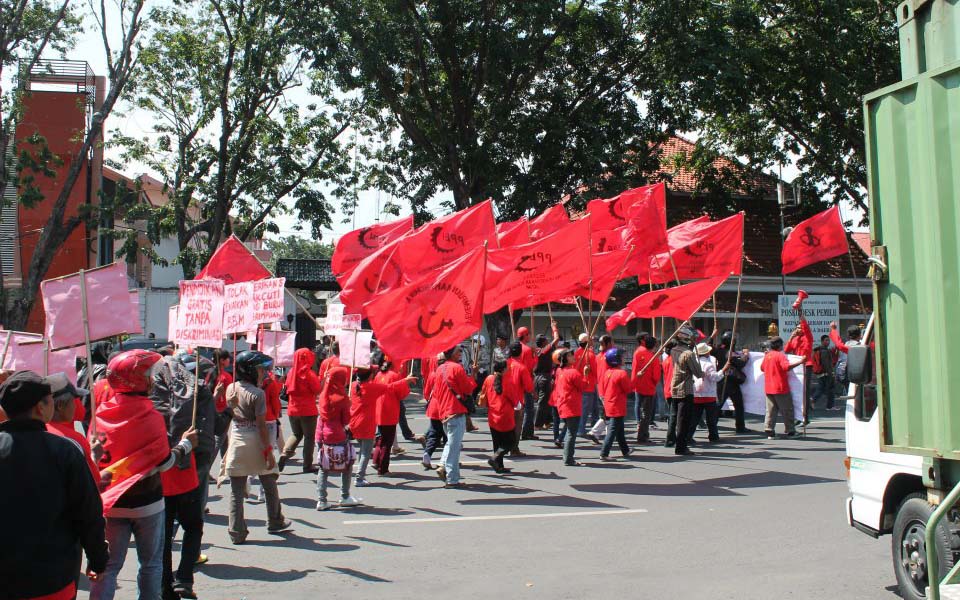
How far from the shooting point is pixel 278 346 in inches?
626

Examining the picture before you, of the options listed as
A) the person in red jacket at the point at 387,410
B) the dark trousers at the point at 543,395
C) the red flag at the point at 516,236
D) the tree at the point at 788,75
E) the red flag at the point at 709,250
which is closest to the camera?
the person in red jacket at the point at 387,410

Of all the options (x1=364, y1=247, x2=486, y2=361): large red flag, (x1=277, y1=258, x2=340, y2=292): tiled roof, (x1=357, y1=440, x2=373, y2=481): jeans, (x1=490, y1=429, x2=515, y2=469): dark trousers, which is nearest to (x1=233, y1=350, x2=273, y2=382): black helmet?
(x1=364, y1=247, x2=486, y2=361): large red flag

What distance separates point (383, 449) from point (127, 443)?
6.18 metres

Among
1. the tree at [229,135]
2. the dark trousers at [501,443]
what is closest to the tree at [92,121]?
the tree at [229,135]

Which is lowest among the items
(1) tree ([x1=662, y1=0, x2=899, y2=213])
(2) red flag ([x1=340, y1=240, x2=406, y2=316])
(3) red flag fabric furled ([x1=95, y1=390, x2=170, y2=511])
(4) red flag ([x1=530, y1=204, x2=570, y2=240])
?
(3) red flag fabric furled ([x1=95, y1=390, x2=170, y2=511])

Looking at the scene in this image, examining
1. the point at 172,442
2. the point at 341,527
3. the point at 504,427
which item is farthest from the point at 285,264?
the point at 172,442

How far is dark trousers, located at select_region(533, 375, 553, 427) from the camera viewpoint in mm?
15961

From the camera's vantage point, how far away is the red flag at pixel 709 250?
42.9ft

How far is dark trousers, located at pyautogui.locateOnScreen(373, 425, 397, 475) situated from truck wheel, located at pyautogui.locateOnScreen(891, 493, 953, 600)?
6.67 metres

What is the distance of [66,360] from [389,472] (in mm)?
4346

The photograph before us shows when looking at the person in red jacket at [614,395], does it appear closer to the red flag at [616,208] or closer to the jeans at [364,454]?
the red flag at [616,208]

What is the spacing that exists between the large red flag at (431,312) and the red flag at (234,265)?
3.48 m

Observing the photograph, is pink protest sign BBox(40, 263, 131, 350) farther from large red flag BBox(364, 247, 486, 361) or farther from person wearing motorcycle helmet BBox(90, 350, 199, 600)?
large red flag BBox(364, 247, 486, 361)

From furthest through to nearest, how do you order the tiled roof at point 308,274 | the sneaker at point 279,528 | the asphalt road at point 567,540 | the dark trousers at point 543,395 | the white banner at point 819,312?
the tiled roof at point 308,274
the white banner at point 819,312
the dark trousers at point 543,395
the sneaker at point 279,528
the asphalt road at point 567,540
